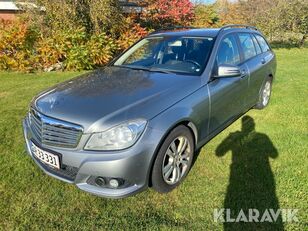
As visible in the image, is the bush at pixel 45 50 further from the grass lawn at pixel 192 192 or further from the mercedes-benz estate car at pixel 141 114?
the mercedes-benz estate car at pixel 141 114

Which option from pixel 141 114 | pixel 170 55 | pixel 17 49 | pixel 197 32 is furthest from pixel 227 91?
pixel 17 49

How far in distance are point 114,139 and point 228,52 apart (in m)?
2.30

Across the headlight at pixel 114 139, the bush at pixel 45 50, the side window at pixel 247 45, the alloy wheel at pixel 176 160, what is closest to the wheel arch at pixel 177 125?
the alloy wheel at pixel 176 160

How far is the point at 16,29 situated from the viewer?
907cm

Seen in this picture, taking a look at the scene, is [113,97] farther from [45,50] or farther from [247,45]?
[45,50]

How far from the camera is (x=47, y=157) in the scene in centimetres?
284

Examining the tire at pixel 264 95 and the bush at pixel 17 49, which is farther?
the bush at pixel 17 49

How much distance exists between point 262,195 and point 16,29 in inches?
346

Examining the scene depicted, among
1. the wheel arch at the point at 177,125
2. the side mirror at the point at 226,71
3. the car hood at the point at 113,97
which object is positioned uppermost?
the side mirror at the point at 226,71

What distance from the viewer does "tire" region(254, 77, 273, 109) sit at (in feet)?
17.7

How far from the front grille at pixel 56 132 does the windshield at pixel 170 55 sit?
58.0 inches

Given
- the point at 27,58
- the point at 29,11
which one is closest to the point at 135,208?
the point at 27,58

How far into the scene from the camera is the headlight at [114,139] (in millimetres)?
2588

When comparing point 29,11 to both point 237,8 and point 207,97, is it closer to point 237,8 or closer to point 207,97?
point 207,97
